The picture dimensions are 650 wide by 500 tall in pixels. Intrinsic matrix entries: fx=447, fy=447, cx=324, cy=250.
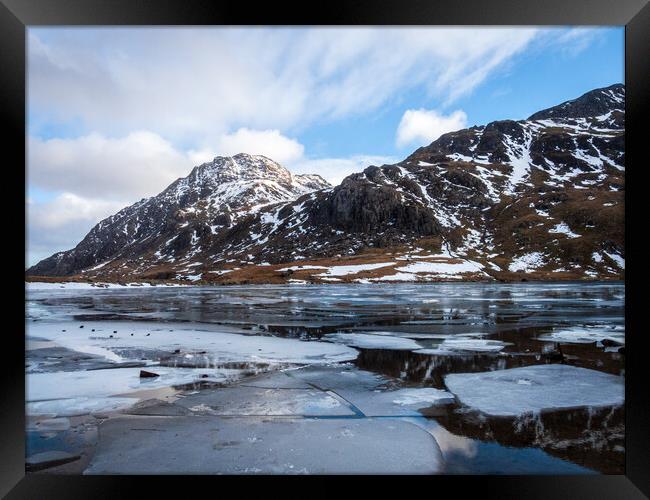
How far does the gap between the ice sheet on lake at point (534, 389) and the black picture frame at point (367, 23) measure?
2.79 m

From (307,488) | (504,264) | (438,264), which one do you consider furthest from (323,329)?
(504,264)

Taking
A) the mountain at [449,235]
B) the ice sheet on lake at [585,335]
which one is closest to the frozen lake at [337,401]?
the ice sheet on lake at [585,335]

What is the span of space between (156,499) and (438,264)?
387ft

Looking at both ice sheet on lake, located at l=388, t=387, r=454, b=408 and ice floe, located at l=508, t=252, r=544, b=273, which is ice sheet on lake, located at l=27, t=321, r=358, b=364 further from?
ice floe, located at l=508, t=252, r=544, b=273

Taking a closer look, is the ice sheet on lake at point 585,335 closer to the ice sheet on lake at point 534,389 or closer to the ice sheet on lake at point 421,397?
the ice sheet on lake at point 534,389

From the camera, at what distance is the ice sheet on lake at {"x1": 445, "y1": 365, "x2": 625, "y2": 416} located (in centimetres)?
791

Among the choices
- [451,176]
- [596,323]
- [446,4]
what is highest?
[451,176]

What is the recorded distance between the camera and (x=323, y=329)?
1906 centimetres

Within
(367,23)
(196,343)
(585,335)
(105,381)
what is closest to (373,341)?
(196,343)

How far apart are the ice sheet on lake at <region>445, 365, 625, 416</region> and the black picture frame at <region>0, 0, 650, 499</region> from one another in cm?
279

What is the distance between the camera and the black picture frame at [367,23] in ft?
15.4

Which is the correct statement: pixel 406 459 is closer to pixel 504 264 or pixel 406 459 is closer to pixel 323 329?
pixel 323 329

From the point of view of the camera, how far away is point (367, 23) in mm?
5160

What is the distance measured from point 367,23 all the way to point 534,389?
7540 mm
